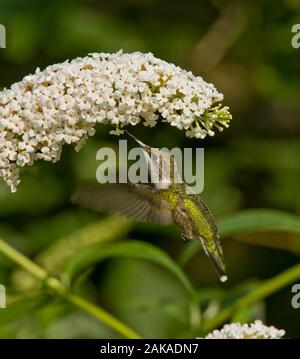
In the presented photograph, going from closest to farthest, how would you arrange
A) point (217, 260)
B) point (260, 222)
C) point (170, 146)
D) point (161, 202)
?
point (161, 202) → point (217, 260) → point (260, 222) → point (170, 146)

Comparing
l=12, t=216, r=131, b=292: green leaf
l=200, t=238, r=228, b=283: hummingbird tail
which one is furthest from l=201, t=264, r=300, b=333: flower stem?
l=12, t=216, r=131, b=292: green leaf

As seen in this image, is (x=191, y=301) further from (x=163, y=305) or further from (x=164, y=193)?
(x=164, y=193)

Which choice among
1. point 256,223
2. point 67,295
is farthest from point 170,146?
point 67,295

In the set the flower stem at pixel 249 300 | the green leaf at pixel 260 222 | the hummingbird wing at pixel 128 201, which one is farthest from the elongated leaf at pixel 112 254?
the hummingbird wing at pixel 128 201

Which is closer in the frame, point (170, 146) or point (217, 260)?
point (217, 260)

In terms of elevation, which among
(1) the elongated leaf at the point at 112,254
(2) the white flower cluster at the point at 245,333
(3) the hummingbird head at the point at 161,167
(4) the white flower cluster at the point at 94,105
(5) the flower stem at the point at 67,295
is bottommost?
(2) the white flower cluster at the point at 245,333

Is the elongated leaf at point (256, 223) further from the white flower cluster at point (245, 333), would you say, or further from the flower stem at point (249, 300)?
the white flower cluster at point (245, 333)

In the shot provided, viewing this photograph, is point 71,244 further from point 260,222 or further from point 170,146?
point 260,222
